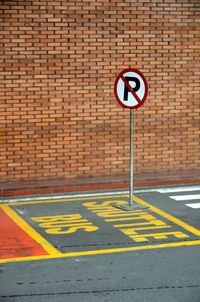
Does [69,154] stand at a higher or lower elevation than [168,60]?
lower

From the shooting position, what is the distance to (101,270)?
6539 millimetres

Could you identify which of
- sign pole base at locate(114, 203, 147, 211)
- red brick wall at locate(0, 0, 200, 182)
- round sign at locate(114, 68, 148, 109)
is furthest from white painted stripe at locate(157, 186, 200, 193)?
round sign at locate(114, 68, 148, 109)

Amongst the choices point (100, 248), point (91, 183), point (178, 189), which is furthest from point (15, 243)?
point (178, 189)

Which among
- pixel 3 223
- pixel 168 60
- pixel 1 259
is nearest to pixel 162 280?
pixel 1 259

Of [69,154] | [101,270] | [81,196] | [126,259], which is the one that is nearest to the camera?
[101,270]

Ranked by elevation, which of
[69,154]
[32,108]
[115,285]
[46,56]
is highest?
[46,56]

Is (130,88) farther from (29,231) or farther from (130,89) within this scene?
(29,231)

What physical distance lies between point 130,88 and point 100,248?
3196 mm

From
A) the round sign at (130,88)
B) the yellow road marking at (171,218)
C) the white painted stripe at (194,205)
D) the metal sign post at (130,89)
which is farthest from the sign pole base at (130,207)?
the round sign at (130,88)

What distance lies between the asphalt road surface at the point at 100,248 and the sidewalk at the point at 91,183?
A: 1.06ft

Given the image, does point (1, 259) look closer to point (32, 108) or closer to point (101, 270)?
point (101, 270)

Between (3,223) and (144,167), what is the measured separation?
420cm

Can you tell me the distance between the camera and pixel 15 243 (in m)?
7.76

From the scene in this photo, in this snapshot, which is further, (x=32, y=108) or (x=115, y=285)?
(x=32, y=108)
